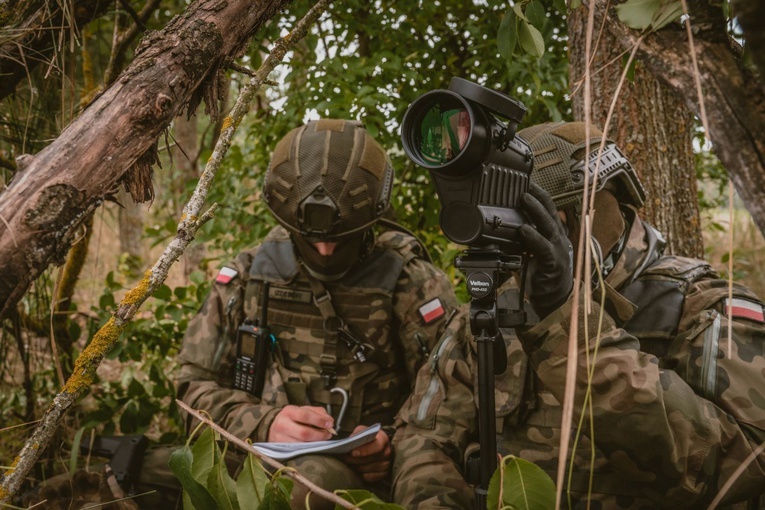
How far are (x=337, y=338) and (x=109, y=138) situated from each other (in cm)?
167

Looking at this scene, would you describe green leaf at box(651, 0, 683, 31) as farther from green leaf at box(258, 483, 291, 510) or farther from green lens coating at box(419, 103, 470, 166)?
green leaf at box(258, 483, 291, 510)

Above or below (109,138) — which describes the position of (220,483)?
below

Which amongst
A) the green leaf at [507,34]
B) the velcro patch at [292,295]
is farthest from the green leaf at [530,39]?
the velcro patch at [292,295]

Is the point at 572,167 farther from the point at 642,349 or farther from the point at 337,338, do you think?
the point at 337,338

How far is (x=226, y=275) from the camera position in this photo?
281cm

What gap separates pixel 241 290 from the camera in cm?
283

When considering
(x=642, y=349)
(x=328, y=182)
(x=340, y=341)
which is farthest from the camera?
(x=340, y=341)

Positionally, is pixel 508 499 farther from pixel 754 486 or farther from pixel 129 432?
pixel 129 432

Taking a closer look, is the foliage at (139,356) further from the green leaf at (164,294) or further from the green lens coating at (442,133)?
the green lens coating at (442,133)

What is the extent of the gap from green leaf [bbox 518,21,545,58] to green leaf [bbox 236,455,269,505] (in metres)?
1.07

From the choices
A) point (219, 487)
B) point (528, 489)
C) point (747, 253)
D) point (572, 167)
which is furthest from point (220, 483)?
point (747, 253)

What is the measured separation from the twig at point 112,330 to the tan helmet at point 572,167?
3.18ft

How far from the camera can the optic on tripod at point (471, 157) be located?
1425 mm

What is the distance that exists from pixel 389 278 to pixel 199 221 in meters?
1.49
